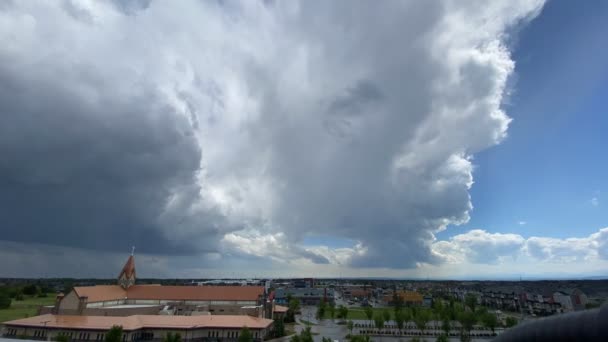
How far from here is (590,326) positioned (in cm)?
439

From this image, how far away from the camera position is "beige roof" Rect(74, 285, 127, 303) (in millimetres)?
64562

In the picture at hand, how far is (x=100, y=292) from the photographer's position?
69125 mm

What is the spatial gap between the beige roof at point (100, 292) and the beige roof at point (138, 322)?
19.7 feet

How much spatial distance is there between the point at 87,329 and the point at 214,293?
87.8ft

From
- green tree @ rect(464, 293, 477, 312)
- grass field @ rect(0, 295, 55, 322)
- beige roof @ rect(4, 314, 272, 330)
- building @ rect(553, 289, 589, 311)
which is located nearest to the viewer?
beige roof @ rect(4, 314, 272, 330)

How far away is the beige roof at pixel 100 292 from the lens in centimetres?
6456

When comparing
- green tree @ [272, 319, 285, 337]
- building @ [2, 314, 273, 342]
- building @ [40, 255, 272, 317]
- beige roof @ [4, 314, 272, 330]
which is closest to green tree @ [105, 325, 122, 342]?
building @ [2, 314, 273, 342]

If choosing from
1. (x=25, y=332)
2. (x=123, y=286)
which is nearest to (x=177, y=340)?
(x=25, y=332)

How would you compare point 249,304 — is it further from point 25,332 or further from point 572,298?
point 572,298

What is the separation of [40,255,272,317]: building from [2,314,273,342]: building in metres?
7.57

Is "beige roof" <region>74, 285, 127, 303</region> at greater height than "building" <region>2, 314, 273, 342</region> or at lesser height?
greater

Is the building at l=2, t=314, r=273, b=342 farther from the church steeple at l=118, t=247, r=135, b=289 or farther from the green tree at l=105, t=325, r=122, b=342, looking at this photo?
the church steeple at l=118, t=247, r=135, b=289

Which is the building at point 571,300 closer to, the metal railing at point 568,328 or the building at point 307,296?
the building at point 307,296

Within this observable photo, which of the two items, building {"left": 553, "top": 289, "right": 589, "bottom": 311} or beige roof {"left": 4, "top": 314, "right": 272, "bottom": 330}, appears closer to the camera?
beige roof {"left": 4, "top": 314, "right": 272, "bottom": 330}
